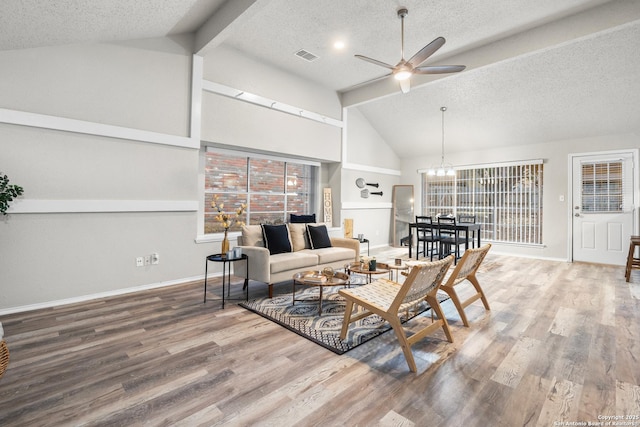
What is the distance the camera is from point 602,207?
229 inches

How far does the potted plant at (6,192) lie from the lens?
2770 mm

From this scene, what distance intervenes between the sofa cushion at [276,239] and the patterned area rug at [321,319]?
643mm

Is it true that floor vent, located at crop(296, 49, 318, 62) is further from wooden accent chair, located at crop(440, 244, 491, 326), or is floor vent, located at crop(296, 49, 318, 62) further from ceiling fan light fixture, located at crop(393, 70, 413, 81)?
wooden accent chair, located at crop(440, 244, 491, 326)

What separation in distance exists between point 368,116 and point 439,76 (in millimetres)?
2348

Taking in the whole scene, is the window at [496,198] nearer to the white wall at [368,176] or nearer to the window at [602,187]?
the window at [602,187]

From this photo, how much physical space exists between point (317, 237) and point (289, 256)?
0.76 meters

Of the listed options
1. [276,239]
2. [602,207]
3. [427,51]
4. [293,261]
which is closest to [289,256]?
[293,261]

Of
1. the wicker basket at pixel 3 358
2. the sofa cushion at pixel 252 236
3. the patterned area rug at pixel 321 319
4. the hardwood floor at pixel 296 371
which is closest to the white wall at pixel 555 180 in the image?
the hardwood floor at pixel 296 371

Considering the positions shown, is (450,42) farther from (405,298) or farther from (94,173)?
(94,173)

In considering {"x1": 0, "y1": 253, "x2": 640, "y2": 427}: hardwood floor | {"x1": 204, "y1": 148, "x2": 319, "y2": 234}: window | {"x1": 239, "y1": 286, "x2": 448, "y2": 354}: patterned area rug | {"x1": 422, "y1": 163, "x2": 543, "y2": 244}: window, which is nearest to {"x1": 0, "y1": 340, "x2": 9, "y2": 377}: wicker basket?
{"x1": 0, "y1": 253, "x2": 640, "y2": 427}: hardwood floor

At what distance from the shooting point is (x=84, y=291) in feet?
11.4

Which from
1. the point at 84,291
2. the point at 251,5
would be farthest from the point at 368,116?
the point at 84,291

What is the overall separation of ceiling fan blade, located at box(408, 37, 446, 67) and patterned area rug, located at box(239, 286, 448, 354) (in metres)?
2.71

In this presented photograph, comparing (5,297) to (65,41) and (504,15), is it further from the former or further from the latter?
(504,15)
